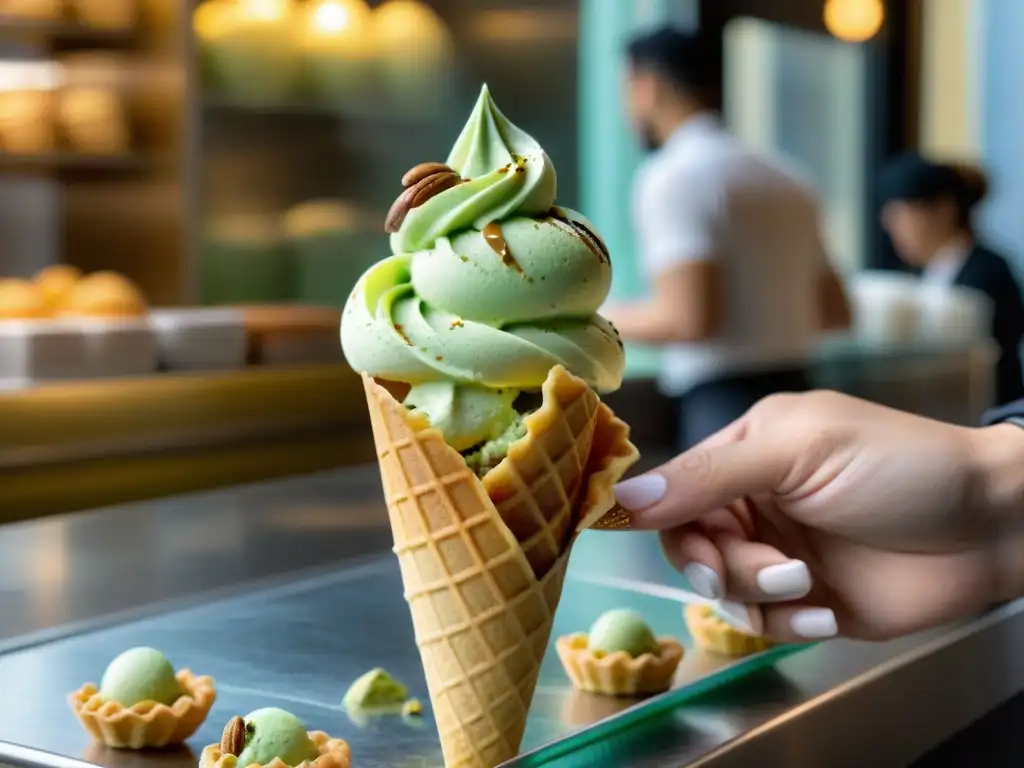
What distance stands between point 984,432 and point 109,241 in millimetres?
3323

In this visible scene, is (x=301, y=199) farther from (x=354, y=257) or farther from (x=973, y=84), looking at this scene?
(x=973, y=84)

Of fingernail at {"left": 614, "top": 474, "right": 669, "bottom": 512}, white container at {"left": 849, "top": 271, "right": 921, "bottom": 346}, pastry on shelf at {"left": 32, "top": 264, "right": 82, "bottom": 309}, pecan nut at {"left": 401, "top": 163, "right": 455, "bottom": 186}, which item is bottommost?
white container at {"left": 849, "top": 271, "right": 921, "bottom": 346}

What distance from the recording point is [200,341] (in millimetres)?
3254

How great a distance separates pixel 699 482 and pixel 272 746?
0.40 m

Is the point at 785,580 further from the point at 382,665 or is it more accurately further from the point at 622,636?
the point at 382,665

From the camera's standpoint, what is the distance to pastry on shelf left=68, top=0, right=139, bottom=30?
3.83 m

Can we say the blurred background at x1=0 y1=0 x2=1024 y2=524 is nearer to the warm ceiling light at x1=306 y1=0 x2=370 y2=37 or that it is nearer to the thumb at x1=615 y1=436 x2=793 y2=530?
the warm ceiling light at x1=306 y1=0 x2=370 y2=37

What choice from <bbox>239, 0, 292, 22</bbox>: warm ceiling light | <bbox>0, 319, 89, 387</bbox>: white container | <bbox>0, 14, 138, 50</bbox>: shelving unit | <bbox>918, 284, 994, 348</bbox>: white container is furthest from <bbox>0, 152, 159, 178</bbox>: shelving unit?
<bbox>918, 284, 994, 348</bbox>: white container

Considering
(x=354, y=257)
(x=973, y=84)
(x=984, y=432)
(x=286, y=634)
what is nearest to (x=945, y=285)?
(x=354, y=257)

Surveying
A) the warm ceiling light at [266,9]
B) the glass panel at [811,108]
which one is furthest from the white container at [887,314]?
the warm ceiling light at [266,9]

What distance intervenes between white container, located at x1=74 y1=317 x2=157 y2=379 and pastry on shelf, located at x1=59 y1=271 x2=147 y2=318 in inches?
2.1

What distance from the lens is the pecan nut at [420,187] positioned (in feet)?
3.07

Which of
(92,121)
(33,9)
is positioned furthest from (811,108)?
(33,9)

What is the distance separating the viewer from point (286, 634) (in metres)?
1.19
